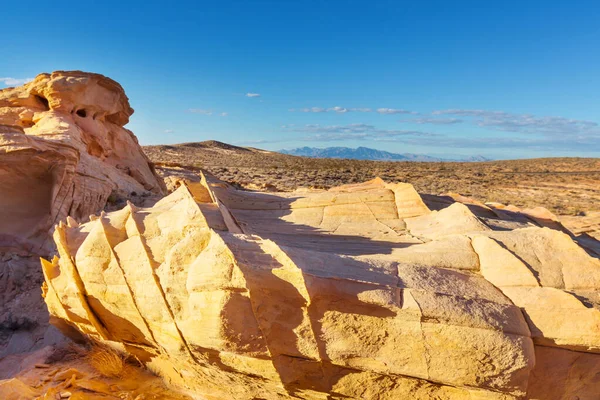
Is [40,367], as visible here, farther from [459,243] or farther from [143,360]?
[459,243]

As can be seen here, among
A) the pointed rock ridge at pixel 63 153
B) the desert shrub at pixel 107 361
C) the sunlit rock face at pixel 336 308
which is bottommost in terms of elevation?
the desert shrub at pixel 107 361

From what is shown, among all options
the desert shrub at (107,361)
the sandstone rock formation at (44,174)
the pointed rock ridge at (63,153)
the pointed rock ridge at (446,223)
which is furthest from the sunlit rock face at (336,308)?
the pointed rock ridge at (63,153)

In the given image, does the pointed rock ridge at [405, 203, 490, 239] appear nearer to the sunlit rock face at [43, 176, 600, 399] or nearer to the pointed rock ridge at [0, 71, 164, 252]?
the sunlit rock face at [43, 176, 600, 399]

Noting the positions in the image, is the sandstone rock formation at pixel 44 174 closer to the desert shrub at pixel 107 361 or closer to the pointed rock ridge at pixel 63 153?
the pointed rock ridge at pixel 63 153

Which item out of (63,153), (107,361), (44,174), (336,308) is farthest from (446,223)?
(44,174)

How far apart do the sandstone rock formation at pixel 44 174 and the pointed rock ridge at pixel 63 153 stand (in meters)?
0.02

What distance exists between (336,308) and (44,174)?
8.58 meters

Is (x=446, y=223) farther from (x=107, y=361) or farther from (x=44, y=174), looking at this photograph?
(x=44, y=174)

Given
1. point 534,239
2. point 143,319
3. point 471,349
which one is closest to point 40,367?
point 143,319

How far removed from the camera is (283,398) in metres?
4.34

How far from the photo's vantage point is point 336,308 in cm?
349

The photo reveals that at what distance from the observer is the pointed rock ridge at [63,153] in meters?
8.42

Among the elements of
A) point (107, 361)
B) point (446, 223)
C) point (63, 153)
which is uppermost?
point (63, 153)

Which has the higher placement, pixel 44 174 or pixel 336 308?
pixel 44 174
